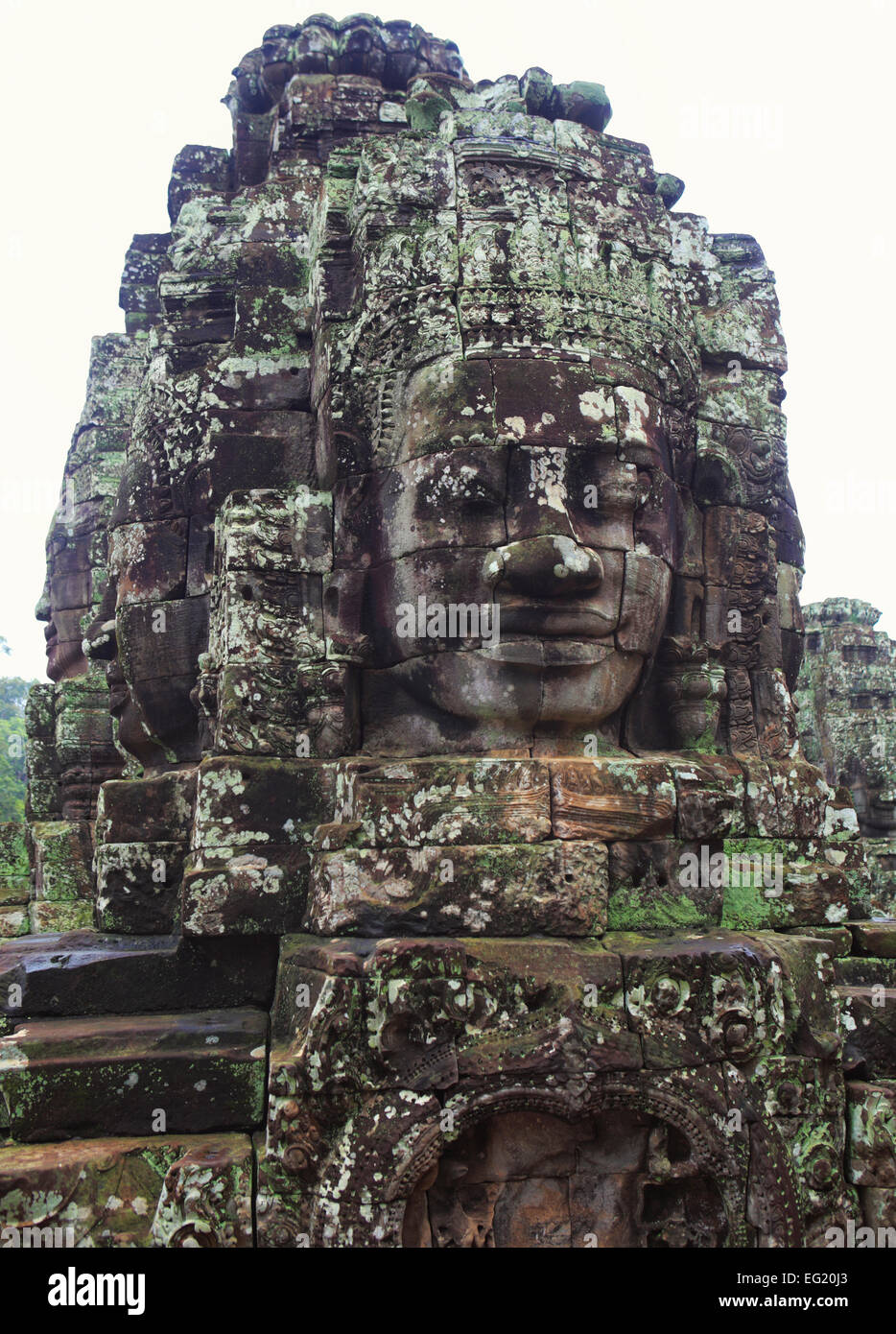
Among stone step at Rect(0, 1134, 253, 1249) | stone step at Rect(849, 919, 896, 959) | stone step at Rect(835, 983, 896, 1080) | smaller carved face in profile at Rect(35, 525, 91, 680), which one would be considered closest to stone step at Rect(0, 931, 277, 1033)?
stone step at Rect(0, 1134, 253, 1249)

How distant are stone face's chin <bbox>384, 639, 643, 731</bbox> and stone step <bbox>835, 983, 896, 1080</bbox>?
193 centimetres

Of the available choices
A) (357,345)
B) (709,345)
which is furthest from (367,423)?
(709,345)

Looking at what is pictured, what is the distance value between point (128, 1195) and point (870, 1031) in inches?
140

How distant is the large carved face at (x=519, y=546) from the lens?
16.6 ft

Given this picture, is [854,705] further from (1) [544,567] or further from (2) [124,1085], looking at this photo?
(2) [124,1085]

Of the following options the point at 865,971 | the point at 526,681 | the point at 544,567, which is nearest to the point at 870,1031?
the point at 865,971

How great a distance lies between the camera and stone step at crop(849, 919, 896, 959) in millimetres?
5875

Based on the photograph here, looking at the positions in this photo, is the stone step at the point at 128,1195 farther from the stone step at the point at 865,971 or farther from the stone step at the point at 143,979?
the stone step at the point at 865,971

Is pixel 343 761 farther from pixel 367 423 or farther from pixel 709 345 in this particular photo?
pixel 709 345

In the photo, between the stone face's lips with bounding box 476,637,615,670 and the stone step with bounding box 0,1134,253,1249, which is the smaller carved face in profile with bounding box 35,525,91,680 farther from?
the stone step with bounding box 0,1134,253,1249

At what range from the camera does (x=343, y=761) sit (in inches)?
205

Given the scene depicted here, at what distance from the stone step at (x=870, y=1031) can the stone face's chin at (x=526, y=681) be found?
6.32 ft

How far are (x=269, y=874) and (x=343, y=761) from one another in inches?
24.7

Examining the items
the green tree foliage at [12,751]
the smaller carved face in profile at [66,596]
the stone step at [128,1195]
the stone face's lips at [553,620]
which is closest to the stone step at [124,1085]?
the stone step at [128,1195]
